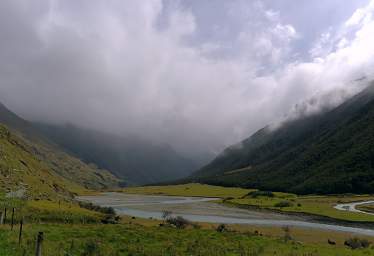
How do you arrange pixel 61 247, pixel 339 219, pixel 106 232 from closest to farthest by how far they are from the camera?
pixel 61 247, pixel 106 232, pixel 339 219

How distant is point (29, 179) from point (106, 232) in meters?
84.0

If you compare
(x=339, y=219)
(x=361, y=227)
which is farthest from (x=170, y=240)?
(x=339, y=219)

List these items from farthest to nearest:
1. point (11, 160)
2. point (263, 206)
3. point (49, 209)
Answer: point (263, 206)
point (11, 160)
point (49, 209)

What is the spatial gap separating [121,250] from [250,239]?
2082 cm

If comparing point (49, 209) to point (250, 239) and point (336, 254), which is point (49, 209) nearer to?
point (250, 239)

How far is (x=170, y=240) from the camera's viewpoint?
163 ft

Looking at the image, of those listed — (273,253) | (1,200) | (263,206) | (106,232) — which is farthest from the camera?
(263,206)

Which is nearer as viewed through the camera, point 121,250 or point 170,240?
point 121,250

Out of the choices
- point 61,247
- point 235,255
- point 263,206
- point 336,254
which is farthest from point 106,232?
point 263,206

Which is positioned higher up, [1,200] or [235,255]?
[1,200]

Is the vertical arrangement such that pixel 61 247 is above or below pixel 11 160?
below

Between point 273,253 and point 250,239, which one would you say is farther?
point 250,239

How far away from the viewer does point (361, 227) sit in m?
105

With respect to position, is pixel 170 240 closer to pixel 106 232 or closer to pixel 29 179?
pixel 106 232
